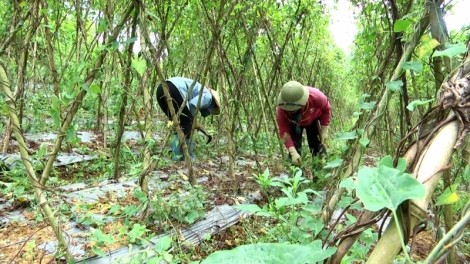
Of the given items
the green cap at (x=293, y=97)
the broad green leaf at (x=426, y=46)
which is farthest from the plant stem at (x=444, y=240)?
the green cap at (x=293, y=97)

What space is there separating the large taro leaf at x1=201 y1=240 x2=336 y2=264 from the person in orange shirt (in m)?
2.79

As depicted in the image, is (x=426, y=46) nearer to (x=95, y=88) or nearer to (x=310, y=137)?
(x=95, y=88)

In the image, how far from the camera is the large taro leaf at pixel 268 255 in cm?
47

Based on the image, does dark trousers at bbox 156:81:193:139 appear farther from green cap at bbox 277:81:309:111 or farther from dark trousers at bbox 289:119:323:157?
dark trousers at bbox 289:119:323:157

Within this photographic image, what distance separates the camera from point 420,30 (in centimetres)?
108

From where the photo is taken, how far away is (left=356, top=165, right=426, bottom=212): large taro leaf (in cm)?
46

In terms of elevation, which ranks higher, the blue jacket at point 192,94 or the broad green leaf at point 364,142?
the blue jacket at point 192,94

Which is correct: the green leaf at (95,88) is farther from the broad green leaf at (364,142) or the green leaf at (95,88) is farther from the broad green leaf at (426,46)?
the broad green leaf at (426,46)

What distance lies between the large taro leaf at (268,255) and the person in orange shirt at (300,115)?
2794 mm

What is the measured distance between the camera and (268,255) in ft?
1.58

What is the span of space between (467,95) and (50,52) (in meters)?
3.33

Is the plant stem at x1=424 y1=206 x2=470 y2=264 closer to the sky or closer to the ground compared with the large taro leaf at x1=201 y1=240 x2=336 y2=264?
closer to the sky

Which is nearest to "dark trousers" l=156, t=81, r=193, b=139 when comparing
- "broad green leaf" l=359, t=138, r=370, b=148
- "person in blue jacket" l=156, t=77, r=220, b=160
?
"person in blue jacket" l=156, t=77, r=220, b=160

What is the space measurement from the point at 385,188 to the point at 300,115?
313 centimetres
